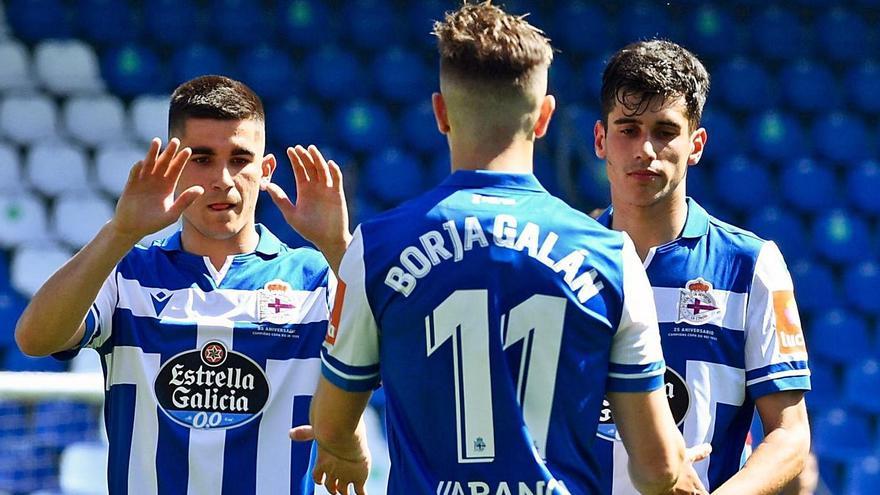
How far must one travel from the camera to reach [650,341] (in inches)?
91.4

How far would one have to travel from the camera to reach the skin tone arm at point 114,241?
9.11 ft

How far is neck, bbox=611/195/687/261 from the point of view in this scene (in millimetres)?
3059

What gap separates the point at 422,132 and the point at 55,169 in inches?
96.4

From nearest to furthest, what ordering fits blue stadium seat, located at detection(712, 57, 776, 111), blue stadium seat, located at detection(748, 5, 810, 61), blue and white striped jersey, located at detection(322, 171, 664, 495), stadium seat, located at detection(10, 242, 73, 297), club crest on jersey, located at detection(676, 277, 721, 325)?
1. blue and white striped jersey, located at detection(322, 171, 664, 495)
2. club crest on jersey, located at detection(676, 277, 721, 325)
3. stadium seat, located at detection(10, 242, 73, 297)
4. blue stadium seat, located at detection(712, 57, 776, 111)
5. blue stadium seat, located at detection(748, 5, 810, 61)

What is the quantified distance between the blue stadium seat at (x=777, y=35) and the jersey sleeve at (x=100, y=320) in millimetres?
7376

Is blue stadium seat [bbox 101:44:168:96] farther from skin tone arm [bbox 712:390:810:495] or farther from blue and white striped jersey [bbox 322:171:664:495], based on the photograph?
blue and white striped jersey [bbox 322:171:664:495]

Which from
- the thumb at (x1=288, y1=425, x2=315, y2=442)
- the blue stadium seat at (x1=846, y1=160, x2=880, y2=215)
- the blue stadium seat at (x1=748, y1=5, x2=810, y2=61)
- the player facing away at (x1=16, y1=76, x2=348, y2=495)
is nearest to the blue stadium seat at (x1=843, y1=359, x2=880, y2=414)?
the blue stadium seat at (x1=846, y1=160, x2=880, y2=215)

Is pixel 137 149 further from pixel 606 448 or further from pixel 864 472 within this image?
pixel 606 448

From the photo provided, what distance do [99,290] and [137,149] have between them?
6037mm

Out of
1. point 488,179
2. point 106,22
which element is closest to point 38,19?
point 106,22

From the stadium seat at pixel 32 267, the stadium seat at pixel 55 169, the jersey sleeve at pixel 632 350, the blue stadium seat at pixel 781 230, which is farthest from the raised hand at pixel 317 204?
the blue stadium seat at pixel 781 230

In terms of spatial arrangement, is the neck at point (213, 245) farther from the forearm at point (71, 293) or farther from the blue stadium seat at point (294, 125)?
the blue stadium seat at point (294, 125)

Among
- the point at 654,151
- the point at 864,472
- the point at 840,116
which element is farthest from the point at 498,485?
the point at 840,116

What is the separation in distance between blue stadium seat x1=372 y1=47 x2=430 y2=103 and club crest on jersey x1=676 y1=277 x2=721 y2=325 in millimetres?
6289
